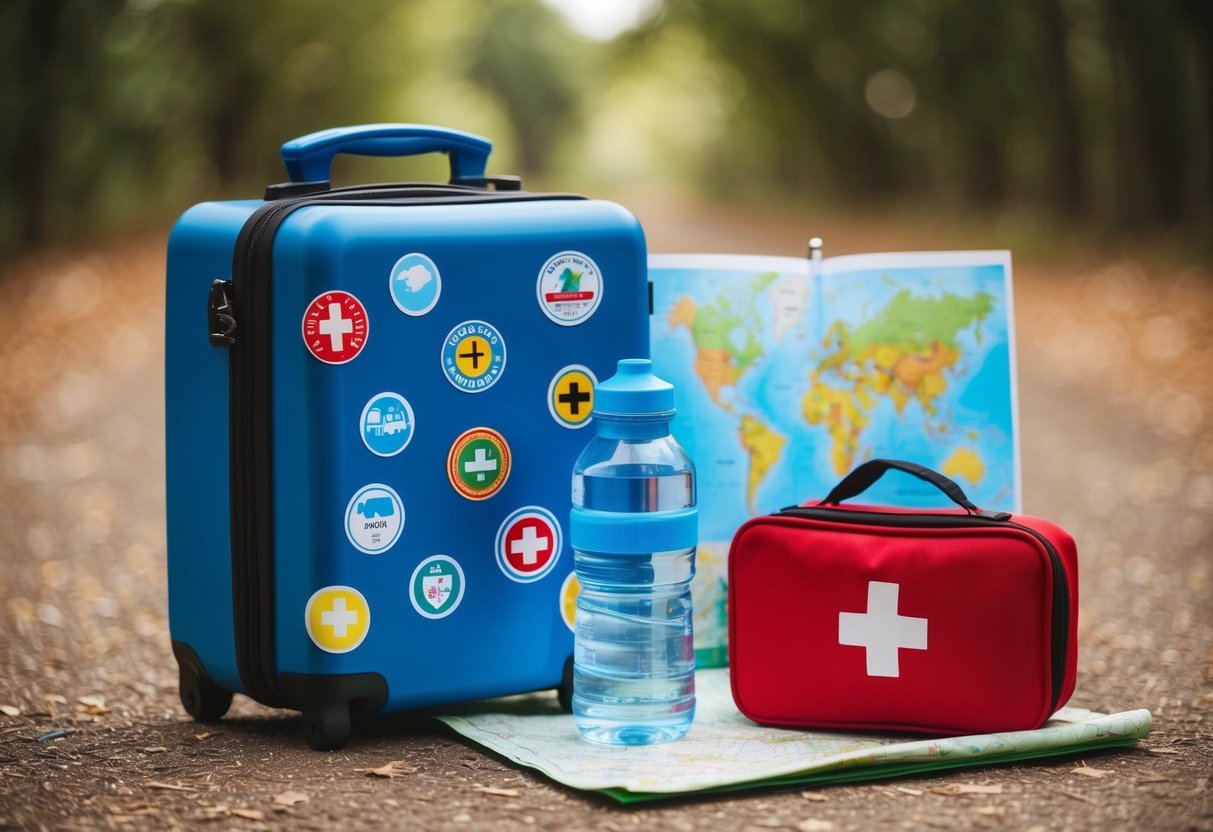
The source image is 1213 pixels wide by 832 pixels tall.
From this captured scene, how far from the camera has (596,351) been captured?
3.23 meters

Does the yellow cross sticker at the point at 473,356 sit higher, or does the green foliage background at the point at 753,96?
the green foliage background at the point at 753,96

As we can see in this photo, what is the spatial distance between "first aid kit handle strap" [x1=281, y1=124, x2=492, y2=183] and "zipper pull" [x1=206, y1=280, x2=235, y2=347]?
15.2 inches

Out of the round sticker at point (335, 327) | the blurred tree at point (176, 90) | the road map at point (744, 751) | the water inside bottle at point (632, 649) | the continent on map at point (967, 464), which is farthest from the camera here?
the blurred tree at point (176, 90)

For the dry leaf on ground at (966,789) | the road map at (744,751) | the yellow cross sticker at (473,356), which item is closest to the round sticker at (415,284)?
the yellow cross sticker at (473,356)

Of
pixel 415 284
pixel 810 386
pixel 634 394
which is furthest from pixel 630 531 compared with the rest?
pixel 810 386

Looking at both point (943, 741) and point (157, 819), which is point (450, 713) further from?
point (943, 741)

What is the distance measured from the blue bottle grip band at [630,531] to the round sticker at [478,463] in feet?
0.66

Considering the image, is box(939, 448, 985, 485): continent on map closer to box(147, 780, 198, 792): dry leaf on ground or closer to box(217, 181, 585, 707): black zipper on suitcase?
box(217, 181, 585, 707): black zipper on suitcase

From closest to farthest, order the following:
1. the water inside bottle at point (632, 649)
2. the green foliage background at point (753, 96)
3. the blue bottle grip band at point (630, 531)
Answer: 1. the blue bottle grip band at point (630, 531)
2. the water inside bottle at point (632, 649)
3. the green foliage background at point (753, 96)

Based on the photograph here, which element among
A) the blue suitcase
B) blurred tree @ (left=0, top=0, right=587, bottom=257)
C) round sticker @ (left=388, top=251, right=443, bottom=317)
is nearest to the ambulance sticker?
the blue suitcase

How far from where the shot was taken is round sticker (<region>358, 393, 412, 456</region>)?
295 centimetres

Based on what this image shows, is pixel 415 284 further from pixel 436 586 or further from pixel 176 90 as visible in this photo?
pixel 176 90

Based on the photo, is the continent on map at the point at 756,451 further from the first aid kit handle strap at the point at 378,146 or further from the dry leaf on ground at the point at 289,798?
the dry leaf on ground at the point at 289,798

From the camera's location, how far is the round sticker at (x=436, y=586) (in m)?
3.04
